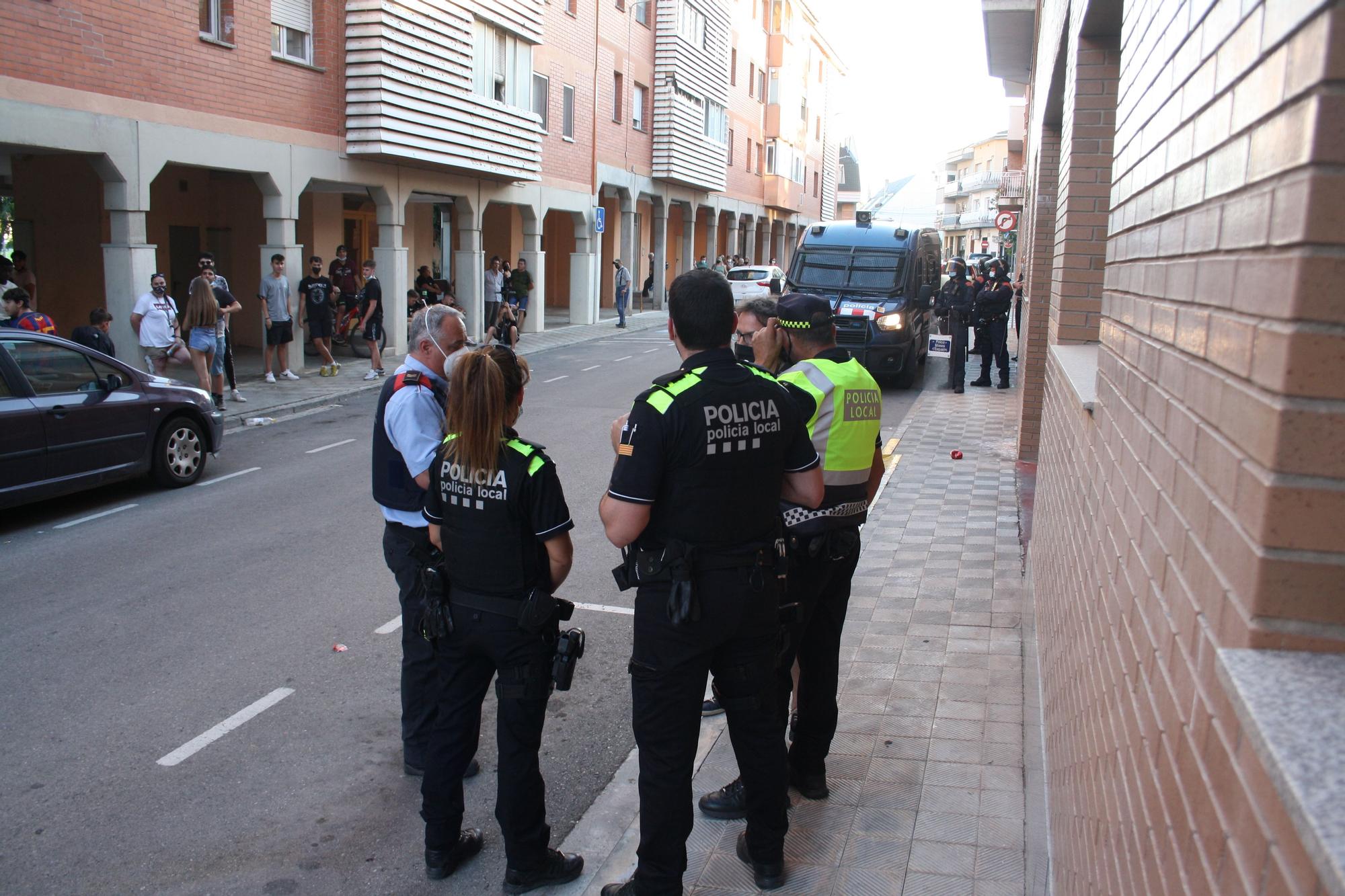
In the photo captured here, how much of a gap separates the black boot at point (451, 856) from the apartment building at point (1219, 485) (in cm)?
212

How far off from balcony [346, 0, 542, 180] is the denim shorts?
5973 mm

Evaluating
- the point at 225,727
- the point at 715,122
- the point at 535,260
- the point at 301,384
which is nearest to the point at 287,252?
the point at 301,384

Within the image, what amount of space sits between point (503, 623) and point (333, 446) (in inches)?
386

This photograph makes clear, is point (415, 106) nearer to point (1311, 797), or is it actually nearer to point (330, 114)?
point (330, 114)

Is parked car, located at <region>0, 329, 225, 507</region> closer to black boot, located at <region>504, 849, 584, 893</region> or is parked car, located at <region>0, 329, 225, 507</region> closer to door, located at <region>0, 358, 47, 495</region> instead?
door, located at <region>0, 358, 47, 495</region>

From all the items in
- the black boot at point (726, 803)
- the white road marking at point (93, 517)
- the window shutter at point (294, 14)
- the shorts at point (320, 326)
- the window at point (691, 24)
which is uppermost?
the window at point (691, 24)

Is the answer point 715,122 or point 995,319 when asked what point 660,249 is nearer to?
point 715,122

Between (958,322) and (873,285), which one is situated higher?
(873,285)

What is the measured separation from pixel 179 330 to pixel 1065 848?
1501cm

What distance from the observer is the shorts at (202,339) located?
14.5 m

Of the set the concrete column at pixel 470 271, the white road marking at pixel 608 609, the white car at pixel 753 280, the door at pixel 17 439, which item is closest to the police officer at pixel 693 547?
the white road marking at pixel 608 609

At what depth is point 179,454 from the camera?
10.6 metres

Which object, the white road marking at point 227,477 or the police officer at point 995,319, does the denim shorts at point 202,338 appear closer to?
the white road marking at point 227,477

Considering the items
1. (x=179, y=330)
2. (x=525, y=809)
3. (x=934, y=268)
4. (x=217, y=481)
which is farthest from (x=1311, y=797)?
(x=934, y=268)
